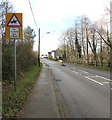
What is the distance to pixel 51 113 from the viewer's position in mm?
4816

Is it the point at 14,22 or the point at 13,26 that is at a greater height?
the point at 14,22

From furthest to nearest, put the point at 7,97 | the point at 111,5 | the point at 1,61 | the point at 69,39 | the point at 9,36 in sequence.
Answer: the point at 69,39
the point at 111,5
the point at 1,61
the point at 9,36
the point at 7,97

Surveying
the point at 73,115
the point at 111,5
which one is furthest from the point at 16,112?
the point at 111,5

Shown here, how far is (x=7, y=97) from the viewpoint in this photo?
19.1 feet

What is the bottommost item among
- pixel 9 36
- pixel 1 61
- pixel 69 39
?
pixel 1 61

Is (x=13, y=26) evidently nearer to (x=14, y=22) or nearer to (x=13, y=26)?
(x=13, y=26)

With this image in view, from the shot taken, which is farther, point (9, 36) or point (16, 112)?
point (9, 36)

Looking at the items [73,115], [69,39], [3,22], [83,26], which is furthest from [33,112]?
[69,39]

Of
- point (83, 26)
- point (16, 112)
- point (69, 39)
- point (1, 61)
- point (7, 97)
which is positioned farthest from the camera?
point (69, 39)

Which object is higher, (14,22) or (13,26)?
(14,22)

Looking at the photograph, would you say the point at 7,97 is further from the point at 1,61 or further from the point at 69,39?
the point at 69,39

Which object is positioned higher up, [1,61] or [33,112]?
[1,61]

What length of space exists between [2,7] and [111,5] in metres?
16.6

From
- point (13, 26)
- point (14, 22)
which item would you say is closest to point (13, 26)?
point (13, 26)
